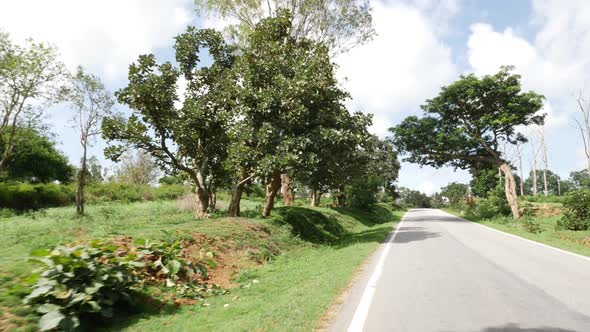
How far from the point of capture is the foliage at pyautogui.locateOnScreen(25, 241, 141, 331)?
5.27 meters

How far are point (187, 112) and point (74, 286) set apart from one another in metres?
11.5

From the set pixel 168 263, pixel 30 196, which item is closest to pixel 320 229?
pixel 168 263

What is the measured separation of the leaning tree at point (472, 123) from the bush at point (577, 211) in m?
8.88

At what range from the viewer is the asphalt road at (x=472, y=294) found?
197 inches

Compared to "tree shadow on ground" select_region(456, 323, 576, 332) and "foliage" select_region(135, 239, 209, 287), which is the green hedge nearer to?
"foliage" select_region(135, 239, 209, 287)

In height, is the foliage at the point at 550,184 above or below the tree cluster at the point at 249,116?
above

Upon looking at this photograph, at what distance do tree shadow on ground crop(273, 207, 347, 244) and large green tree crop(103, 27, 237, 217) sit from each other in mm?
4346

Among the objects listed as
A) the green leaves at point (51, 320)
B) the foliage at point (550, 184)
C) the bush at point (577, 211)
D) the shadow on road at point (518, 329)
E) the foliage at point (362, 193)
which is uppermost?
the foliage at point (550, 184)

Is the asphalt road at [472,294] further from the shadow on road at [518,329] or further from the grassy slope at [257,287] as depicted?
the grassy slope at [257,287]

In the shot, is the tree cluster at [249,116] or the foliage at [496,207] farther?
the foliage at [496,207]

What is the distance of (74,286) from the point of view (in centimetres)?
561

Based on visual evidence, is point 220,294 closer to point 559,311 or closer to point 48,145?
point 559,311

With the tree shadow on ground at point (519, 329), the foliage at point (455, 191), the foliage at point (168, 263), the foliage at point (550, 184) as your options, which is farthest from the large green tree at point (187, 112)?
the foliage at point (550, 184)

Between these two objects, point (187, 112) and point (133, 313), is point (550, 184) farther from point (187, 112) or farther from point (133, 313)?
point (133, 313)
